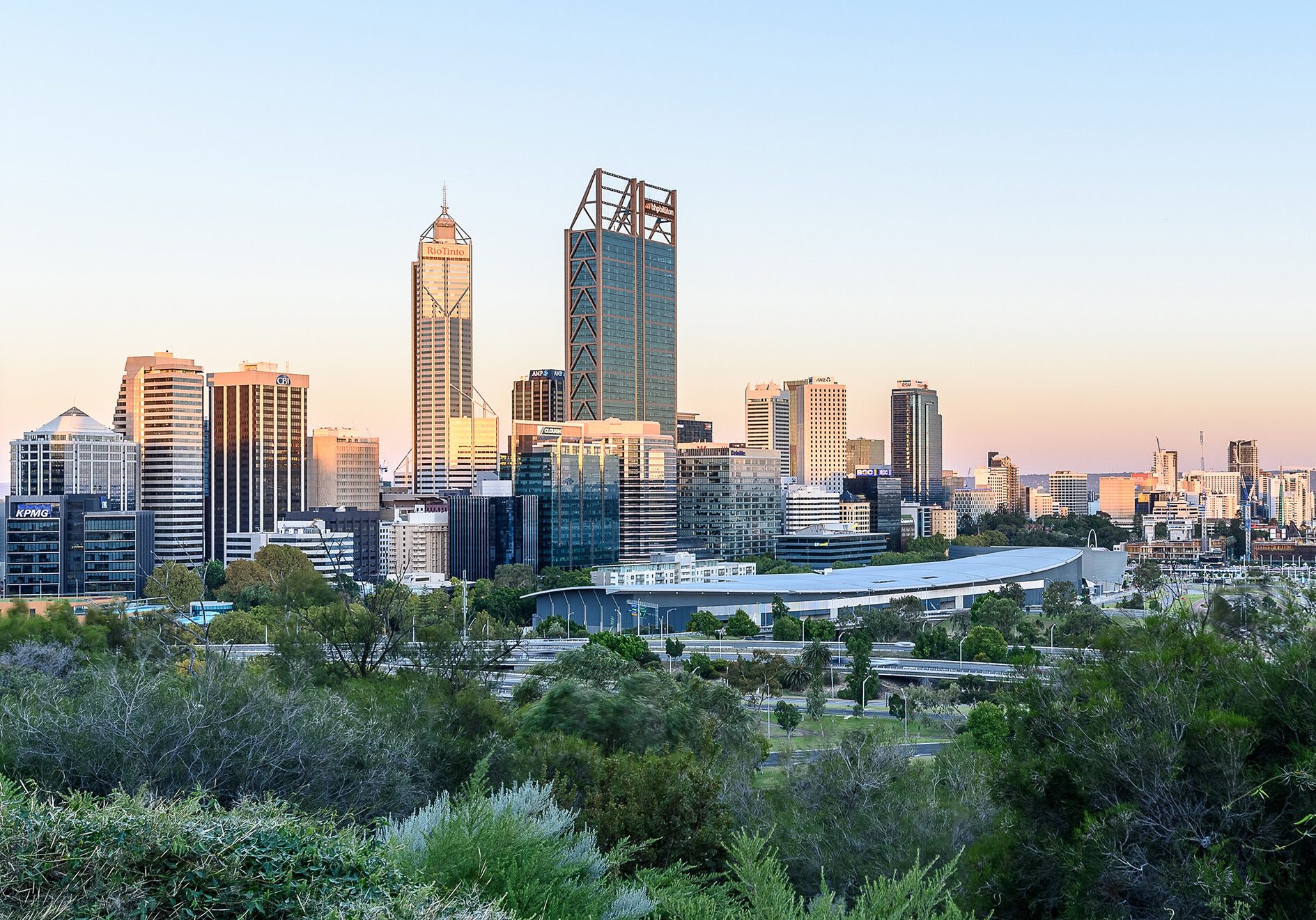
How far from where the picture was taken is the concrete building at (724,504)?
511 ft

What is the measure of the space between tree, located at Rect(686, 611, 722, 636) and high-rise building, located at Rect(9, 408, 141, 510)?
6749 centimetres

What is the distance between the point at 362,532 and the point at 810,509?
83627 millimetres

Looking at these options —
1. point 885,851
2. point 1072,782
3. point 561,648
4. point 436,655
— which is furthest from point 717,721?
point 561,648

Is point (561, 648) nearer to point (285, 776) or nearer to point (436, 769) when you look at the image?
point (436, 769)

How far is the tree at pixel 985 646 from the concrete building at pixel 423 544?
284ft

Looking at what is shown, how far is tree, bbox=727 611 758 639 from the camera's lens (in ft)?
250

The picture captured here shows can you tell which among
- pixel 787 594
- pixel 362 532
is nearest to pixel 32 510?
pixel 362 532

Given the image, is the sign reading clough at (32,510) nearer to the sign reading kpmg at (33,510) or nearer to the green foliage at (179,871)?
the sign reading kpmg at (33,510)

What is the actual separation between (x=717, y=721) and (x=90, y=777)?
19.5 m

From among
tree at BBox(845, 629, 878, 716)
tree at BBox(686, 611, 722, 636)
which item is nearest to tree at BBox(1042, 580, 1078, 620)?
tree at BBox(686, 611, 722, 636)

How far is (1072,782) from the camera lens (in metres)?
12.8

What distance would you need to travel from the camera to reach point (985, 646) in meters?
62.3

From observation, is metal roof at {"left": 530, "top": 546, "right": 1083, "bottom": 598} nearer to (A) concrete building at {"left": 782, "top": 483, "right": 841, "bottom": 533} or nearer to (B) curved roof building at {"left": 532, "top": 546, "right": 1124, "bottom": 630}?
(B) curved roof building at {"left": 532, "top": 546, "right": 1124, "bottom": 630}

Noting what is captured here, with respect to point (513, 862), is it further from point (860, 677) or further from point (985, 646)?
point (985, 646)
